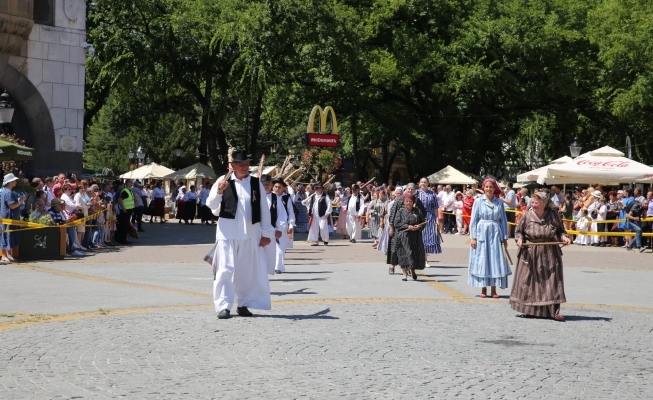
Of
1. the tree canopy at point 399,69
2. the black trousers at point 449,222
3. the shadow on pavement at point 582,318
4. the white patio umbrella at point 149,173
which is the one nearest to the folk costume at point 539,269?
the shadow on pavement at point 582,318

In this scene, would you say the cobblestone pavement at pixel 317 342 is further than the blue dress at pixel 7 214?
No

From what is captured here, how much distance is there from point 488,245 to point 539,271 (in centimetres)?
204

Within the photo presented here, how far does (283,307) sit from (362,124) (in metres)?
39.2

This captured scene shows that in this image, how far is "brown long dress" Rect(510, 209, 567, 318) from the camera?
39.6 feet

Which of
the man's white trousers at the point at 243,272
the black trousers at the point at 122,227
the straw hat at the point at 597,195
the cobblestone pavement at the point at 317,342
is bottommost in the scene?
the cobblestone pavement at the point at 317,342

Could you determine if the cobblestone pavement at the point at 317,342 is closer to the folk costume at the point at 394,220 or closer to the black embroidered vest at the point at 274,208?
the folk costume at the point at 394,220

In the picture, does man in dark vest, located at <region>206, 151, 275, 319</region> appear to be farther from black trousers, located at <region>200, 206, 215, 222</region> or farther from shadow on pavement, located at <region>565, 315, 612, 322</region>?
black trousers, located at <region>200, 206, 215, 222</region>

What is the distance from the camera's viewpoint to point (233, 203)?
38.1 feet

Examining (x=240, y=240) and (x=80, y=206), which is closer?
(x=240, y=240)

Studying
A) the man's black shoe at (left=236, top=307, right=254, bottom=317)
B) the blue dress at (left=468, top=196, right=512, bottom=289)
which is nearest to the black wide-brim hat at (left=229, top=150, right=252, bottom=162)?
the man's black shoe at (left=236, top=307, right=254, bottom=317)

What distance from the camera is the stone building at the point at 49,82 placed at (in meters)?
27.1

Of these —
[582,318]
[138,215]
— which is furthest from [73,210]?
[582,318]

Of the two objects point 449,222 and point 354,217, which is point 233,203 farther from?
point 449,222

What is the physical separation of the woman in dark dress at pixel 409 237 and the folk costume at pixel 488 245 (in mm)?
2372
